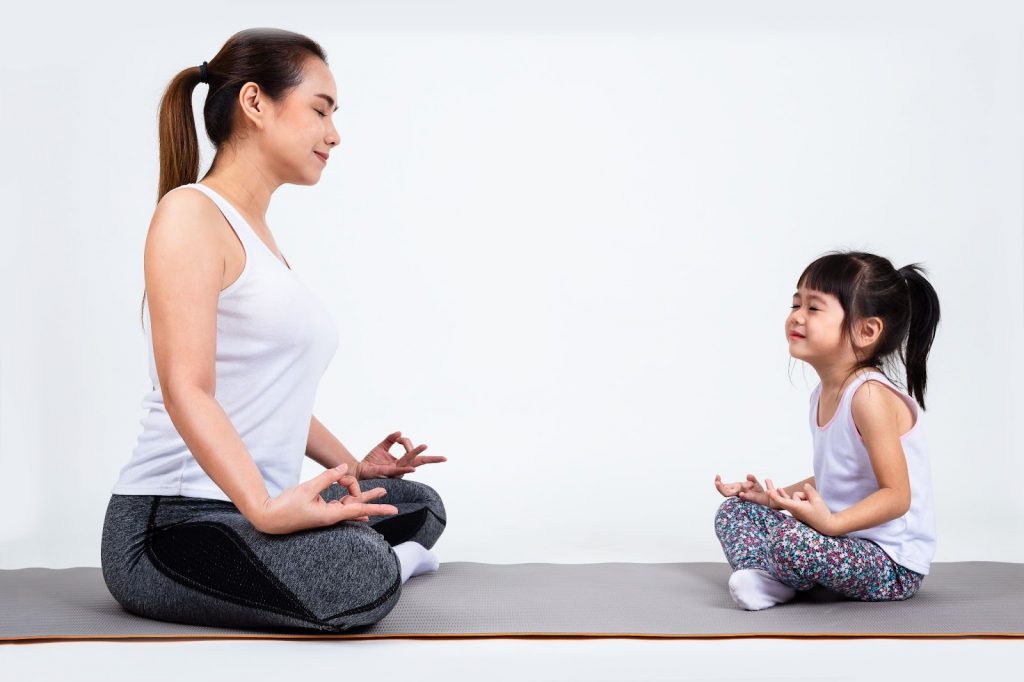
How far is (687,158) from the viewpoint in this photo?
458cm

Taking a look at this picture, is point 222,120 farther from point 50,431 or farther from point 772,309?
point 772,309

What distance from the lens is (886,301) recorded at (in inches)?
107

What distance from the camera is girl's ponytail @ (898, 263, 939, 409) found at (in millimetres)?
2734

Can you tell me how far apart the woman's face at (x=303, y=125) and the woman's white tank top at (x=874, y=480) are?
4.35 ft

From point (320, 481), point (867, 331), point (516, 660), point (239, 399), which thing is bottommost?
point (516, 660)

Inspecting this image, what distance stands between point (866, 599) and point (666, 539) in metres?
0.90

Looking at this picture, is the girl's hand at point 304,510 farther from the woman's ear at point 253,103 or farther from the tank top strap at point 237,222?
the woman's ear at point 253,103

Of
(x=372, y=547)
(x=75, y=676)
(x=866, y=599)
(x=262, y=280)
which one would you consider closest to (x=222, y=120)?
(x=262, y=280)

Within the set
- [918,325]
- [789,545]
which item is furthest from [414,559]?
[918,325]

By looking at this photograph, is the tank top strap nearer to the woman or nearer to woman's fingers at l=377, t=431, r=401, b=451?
the woman

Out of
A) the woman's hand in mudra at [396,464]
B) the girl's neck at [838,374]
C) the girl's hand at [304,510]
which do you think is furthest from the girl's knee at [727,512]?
the girl's hand at [304,510]

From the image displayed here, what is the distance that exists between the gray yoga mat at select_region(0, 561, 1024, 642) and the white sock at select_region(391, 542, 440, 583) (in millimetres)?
30

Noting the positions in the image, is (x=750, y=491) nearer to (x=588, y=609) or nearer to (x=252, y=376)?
(x=588, y=609)

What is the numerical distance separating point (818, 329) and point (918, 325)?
0.27 m
